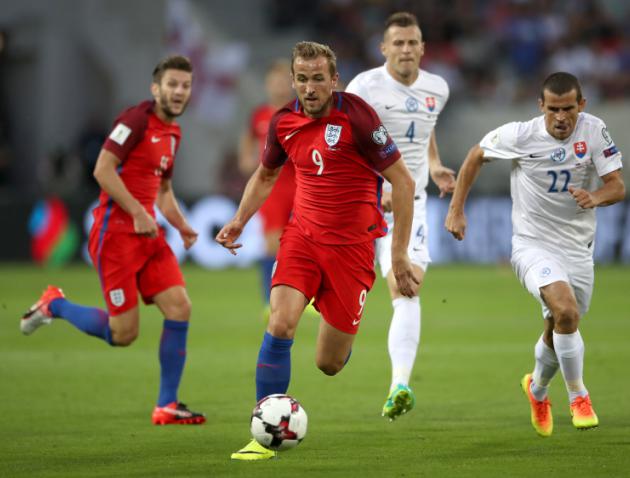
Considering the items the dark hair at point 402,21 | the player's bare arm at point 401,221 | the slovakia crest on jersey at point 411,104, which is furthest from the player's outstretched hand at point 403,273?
the dark hair at point 402,21

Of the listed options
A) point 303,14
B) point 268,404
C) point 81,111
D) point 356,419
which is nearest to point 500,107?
point 303,14

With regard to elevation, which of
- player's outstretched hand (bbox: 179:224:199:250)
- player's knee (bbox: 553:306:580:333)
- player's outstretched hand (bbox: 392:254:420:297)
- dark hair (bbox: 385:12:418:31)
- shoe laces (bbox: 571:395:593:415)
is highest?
dark hair (bbox: 385:12:418:31)

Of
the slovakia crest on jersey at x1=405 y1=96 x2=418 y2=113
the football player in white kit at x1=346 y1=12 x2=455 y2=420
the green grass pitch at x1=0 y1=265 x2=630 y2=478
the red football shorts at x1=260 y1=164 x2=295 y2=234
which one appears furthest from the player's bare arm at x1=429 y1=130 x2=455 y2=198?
the red football shorts at x1=260 y1=164 x2=295 y2=234

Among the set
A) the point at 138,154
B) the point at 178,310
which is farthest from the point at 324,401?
the point at 138,154

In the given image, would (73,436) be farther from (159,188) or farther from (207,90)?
(207,90)

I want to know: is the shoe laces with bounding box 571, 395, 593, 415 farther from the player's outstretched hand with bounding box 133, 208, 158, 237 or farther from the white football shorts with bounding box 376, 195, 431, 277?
the player's outstretched hand with bounding box 133, 208, 158, 237

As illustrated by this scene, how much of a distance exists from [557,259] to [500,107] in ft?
51.5

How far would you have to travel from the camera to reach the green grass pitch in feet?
20.6

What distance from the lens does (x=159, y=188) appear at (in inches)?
334

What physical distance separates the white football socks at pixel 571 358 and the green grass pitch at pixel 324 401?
0.28m

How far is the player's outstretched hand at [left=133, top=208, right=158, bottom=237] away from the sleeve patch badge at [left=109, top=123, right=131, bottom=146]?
19.0 inches

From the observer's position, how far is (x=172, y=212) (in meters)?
8.53

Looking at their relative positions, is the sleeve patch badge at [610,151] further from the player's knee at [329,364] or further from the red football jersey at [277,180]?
the red football jersey at [277,180]

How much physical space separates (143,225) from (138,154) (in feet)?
1.83
